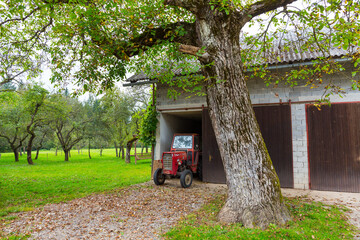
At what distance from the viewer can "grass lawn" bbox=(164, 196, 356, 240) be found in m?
3.35

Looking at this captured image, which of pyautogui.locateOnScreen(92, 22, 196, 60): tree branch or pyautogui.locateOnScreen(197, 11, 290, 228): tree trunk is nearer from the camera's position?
pyautogui.locateOnScreen(197, 11, 290, 228): tree trunk

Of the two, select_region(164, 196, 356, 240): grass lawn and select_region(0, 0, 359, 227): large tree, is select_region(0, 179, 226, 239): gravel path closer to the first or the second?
select_region(164, 196, 356, 240): grass lawn

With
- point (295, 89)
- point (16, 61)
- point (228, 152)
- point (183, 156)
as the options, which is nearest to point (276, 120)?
point (295, 89)

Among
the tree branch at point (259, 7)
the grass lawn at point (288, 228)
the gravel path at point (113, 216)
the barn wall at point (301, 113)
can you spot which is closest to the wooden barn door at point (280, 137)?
the barn wall at point (301, 113)

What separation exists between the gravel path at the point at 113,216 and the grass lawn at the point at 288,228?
1.40ft

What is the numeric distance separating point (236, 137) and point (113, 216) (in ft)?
9.85

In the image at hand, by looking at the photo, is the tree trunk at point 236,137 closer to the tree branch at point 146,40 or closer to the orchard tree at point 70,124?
the tree branch at point 146,40

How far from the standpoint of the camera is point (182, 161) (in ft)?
26.9

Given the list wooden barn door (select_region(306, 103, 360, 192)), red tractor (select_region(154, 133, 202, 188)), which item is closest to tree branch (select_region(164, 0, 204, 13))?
red tractor (select_region(154, 133, 202, 188))

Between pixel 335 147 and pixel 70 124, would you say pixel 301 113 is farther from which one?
pixel 70 124

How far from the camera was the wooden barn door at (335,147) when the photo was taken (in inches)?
256

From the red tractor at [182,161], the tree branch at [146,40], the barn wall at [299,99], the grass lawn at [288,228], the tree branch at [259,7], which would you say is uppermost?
the tree branch at [259,7]

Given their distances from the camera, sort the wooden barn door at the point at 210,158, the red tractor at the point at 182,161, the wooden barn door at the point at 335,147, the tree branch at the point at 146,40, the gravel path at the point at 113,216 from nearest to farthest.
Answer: the gravel path at the point at 113,216
the tree branch at the point at 146,40
the wooden barn door at the point at 335,147
the red tractor at the point at 182,161
the wooden barn door at the point at 210,158

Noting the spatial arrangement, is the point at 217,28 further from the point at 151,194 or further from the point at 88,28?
the point at 151,194
